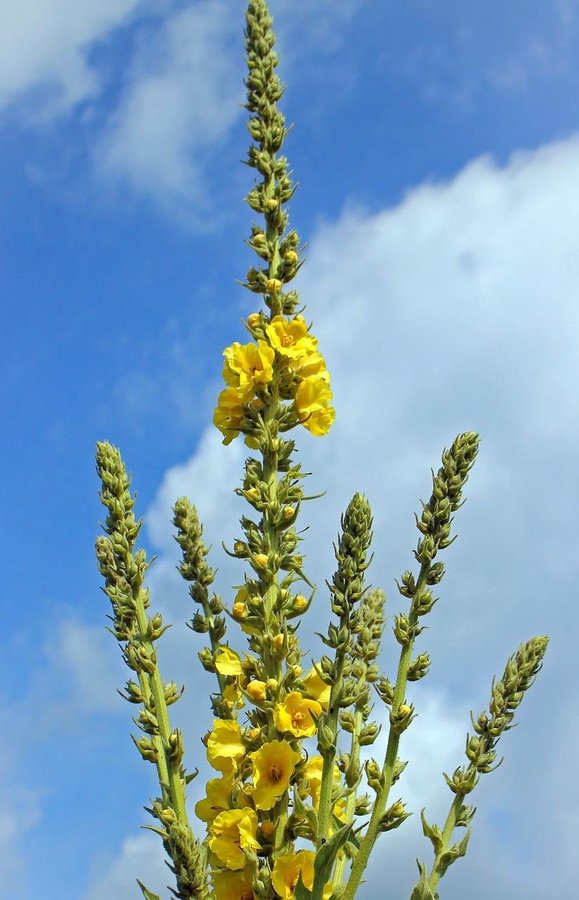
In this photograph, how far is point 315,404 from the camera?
5.49 meters

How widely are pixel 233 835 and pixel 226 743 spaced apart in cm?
44

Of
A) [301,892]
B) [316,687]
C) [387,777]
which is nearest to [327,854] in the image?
[301,892]

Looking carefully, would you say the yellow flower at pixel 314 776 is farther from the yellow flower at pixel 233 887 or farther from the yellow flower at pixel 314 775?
the yellow flower at pixel 233 887

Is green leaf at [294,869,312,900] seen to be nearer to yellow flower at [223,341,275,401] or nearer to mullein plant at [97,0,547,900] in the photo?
mullein plant at [97,0,547,900]

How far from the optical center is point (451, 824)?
5.16 metres

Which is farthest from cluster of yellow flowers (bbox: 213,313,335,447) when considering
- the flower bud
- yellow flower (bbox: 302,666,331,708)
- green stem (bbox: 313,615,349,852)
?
green stem (bbox: 313,615,349,852)

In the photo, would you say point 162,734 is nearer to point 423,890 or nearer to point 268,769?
point 268,769

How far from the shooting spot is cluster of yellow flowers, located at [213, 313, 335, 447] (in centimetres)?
541

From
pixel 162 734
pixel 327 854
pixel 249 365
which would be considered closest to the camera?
pixel 327 854

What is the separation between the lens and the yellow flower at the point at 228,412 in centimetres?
544

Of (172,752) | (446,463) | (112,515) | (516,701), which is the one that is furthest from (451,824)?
(112,515)

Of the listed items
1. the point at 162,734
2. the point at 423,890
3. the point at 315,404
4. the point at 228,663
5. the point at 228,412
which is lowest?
the point at 423,890

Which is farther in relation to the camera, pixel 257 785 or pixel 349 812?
pixel 349 812

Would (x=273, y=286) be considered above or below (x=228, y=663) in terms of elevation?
above
